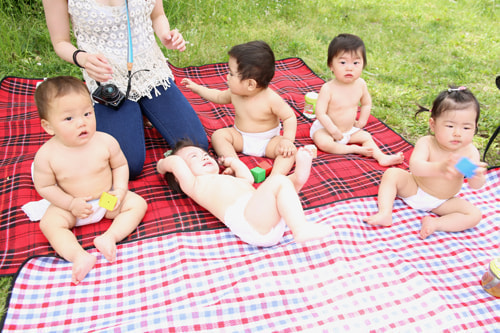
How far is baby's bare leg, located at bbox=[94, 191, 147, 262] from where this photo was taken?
2.23 m

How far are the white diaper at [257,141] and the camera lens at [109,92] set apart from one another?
1.06 metres

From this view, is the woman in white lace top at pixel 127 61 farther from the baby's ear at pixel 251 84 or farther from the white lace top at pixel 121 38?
the baby's ear at pixel 251 84

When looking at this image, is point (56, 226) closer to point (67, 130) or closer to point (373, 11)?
point (67, 130)

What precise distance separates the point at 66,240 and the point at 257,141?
5.39 ft

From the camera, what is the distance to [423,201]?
2.68 meters

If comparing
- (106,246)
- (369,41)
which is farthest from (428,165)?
(369,41)

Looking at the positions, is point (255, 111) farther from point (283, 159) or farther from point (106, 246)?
point (106, 246)

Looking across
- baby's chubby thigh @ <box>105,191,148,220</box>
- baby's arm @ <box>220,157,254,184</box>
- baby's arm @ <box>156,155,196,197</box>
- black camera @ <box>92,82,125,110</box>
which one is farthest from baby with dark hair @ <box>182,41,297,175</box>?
baby's chubby thigh @ <box>105,191,148,220</box>

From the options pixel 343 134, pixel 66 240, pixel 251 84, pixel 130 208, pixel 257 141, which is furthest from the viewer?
pixel 343 134

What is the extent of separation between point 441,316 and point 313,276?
0.68 m

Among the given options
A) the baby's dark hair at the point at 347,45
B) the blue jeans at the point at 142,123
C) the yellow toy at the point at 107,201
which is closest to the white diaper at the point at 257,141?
the blue jeans at the point at 142,123

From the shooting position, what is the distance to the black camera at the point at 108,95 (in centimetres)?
279

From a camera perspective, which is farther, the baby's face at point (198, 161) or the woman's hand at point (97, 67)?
the baby's face at point (198, 161)

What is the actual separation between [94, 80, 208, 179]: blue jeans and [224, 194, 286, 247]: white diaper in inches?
37.1
